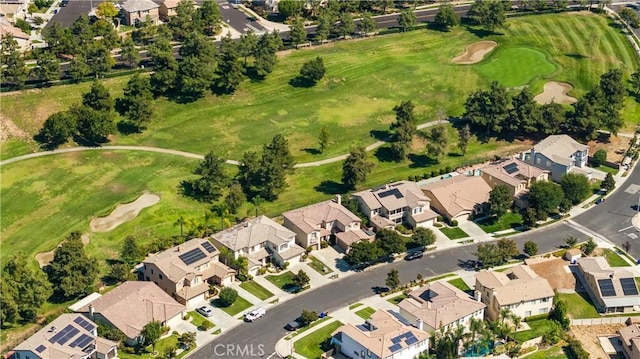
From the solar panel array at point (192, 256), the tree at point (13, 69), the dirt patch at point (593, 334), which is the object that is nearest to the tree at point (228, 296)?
the solar panel array at point (192, 256)

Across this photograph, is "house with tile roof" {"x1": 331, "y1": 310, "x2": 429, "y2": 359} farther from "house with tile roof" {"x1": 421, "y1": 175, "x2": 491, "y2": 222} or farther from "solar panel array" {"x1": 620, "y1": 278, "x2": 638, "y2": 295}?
"house with tile roof" {"x1": 421, "y1": 175, "x2": 491, "y2": 222}

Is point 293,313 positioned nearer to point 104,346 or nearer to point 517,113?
point 104,346

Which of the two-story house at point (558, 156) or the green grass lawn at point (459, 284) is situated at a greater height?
the two-story house at point (558, 156)

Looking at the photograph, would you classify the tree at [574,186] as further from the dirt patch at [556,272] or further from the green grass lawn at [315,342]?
the green grass lawn at [315,342]

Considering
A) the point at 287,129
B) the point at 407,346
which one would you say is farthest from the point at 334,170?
the point at 407,346

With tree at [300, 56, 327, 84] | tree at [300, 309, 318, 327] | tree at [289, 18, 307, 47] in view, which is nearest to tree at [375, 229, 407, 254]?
tree at [300, 309, 318, 327]

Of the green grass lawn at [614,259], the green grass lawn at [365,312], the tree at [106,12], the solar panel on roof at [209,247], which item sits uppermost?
the tree at [106,12]

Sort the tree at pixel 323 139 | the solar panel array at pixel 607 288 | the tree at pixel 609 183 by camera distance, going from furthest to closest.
Result: the tree at pixel 323 139 → the tree at pixel 609 183 → the solar panel array at pixel 607 288
